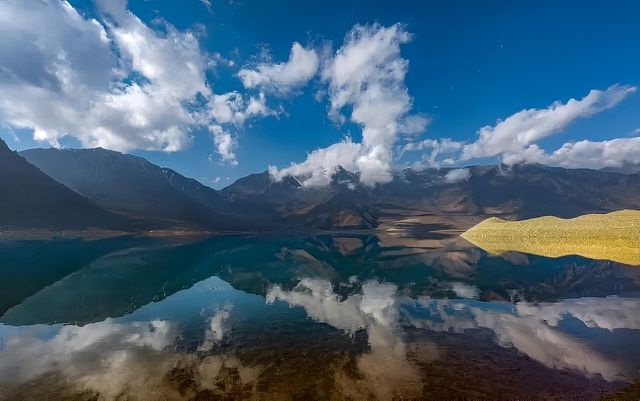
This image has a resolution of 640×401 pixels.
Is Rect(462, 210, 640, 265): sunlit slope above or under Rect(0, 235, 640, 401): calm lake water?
above

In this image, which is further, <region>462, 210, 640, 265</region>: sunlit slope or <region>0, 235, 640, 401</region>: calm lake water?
<region>462, 210, 640, 265</region>: sunlit slope

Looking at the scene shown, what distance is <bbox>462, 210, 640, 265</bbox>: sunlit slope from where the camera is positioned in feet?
254

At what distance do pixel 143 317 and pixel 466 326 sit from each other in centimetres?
2764

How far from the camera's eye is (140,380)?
56.6 ft

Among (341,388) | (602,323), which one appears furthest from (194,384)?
(602,323)

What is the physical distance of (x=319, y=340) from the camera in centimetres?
2427

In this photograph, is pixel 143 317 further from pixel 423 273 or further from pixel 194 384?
pixel 423 273

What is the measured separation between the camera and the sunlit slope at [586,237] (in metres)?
77.4

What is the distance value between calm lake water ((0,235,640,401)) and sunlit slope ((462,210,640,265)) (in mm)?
35255

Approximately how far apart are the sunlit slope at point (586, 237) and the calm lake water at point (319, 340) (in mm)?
35255

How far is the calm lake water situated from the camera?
1673cm

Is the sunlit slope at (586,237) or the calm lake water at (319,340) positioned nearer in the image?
the calm lake water at (319,340)

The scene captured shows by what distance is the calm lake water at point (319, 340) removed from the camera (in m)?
16.7

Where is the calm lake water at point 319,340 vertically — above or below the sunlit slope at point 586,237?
below
